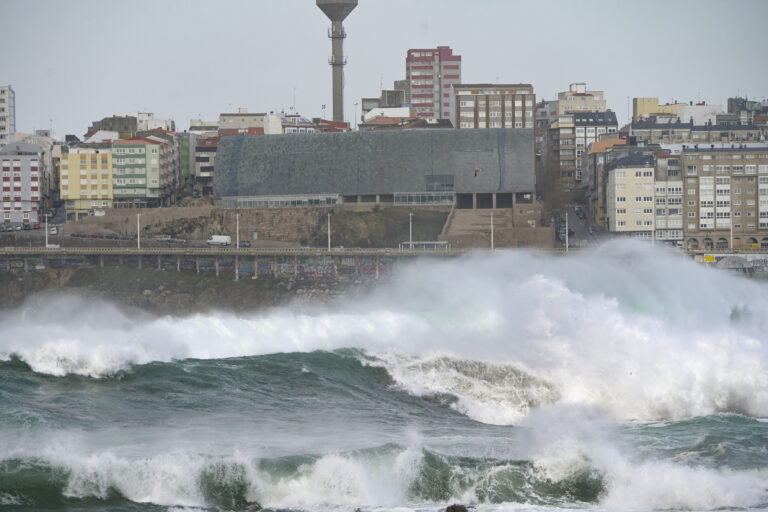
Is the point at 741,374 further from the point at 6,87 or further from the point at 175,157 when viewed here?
the point at 6,87

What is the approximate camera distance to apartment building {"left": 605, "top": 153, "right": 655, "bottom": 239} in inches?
3551

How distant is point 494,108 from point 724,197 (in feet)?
120

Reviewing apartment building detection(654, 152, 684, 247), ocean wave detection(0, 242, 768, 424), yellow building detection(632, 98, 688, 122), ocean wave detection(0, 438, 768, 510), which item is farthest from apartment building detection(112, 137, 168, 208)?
ocean wave detection(0, 438, 768, 510)

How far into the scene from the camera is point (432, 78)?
573 ft

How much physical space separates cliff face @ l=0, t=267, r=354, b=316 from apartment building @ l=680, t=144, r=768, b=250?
2789cm

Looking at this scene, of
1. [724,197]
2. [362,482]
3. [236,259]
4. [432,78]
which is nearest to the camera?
[362,482]

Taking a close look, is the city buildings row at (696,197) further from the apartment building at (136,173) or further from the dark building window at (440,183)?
the apartment building at (136,173)

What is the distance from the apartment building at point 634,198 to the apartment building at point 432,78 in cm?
8065

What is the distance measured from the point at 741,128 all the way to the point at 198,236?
49.3m

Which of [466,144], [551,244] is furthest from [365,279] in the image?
[466,144]

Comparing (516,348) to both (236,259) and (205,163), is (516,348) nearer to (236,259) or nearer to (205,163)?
(236,259)

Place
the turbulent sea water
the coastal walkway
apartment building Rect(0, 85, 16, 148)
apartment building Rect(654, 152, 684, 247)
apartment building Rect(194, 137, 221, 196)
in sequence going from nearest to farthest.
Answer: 1. the turbulent sea water
2. the coastal walkway
3. apartment building Rect(654, 152, 684, 247)
4. apartment building Rect(194, 137, 221, 196)
5. apartment building Rect(0, 85, 16, 148)

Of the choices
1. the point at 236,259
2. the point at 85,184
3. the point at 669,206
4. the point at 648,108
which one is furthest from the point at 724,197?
the point at 85,184

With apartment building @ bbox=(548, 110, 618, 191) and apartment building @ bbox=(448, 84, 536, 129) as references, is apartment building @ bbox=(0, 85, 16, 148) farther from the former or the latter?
apartment building @ bbox=(548, 110, 618, 191)
